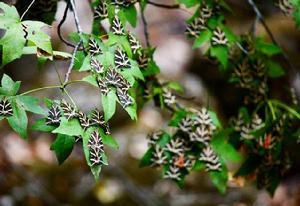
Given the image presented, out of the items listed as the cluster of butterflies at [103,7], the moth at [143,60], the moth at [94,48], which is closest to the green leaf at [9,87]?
the moth at [94,48]

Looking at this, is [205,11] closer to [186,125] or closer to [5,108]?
[186,125]

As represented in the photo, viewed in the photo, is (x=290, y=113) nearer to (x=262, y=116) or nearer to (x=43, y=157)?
(x=262, y=116)

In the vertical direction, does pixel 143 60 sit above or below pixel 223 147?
above

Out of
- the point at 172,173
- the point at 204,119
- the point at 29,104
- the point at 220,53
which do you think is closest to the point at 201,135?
the point at 204,119

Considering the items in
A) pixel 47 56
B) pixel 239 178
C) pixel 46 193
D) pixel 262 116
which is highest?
pixel 47 56

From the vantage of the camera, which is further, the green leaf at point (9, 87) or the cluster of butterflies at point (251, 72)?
the cluster of butterflies at point (251, 72)

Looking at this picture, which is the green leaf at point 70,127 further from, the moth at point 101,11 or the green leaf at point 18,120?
the moth at point 101,11

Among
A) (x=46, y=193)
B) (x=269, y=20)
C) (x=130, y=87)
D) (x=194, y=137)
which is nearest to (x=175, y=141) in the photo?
(x=194, y=137)
